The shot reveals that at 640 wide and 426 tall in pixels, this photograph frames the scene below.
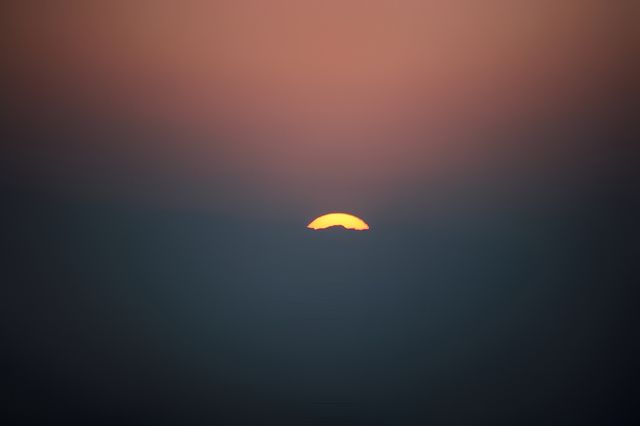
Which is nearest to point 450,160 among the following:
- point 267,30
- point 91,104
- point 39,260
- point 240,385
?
point 267,30

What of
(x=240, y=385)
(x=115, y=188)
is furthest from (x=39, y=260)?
(x=240, y=385)

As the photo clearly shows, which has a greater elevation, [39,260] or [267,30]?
[267,30]

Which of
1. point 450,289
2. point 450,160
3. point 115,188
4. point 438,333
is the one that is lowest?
point 438,333

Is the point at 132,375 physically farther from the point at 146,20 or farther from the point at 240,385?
the point at 146,20

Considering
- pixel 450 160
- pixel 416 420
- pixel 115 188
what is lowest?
pixel 416 420

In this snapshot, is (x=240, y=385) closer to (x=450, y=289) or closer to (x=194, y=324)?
(x=194, y=324)

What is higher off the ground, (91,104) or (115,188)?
(91,104)

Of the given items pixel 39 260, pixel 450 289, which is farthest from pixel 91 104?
pixel 450 289
